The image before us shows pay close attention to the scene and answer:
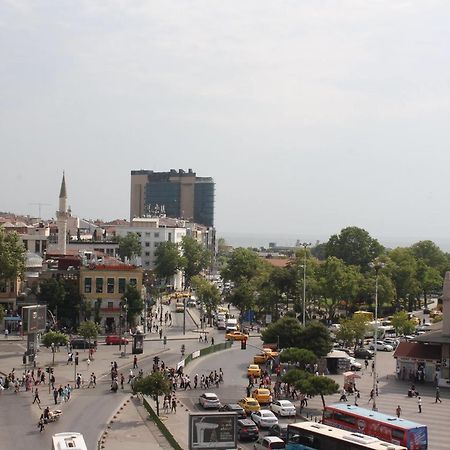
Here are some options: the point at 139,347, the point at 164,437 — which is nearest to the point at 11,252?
the point at 139,347

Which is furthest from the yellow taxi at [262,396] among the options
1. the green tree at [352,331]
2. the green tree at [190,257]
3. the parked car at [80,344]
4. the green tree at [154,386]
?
the green tree at [190,257]

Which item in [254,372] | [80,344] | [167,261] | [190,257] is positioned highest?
[190,257]

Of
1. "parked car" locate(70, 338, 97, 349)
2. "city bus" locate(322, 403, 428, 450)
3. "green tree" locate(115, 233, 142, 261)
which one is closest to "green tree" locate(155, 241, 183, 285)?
"green tree" locate(115, 233, 142, 261)

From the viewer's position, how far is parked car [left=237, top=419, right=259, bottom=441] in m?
33.6

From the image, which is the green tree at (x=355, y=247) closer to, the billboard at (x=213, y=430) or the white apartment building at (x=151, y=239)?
the white apartment building at (x=151, y=239)

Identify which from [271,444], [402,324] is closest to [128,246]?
[402,324]

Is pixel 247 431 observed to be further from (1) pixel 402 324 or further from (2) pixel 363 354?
(1) pixel 402 324

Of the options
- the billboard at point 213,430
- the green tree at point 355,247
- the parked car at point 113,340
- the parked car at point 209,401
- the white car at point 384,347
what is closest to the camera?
the billboard at point 213,430

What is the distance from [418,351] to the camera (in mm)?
51125

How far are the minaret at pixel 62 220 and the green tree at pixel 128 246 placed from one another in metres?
23.3

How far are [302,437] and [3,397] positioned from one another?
1959 cm

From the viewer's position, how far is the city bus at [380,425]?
30500mm

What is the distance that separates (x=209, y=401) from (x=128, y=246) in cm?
7656

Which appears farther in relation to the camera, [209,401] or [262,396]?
[262,396]
